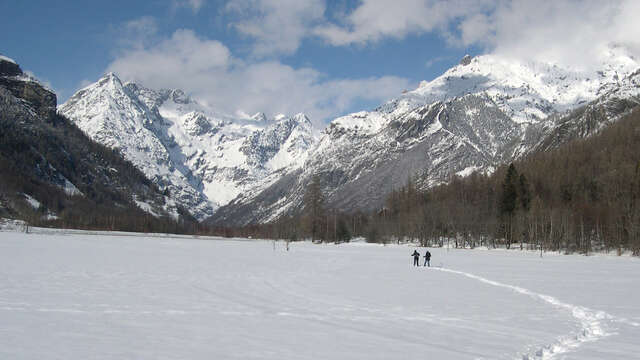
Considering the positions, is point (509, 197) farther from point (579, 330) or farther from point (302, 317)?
point (302, 317)

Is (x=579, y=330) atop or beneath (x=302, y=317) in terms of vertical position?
atop

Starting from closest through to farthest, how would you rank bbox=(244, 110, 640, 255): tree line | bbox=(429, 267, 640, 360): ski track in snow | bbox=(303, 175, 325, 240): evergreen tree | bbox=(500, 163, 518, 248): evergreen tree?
bbox=(429, 267, 640, 360): ski track in snow → bbox=(244, 110, 640, 255): tree line → bbox=(500, 163, 518, 248): evergreen tree → bbox=(303, 175, 325, 240): evergreen tree

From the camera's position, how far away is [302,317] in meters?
23.0

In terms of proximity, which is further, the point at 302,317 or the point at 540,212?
the point at 540,212

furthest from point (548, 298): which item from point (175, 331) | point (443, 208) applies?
point (443, 208)

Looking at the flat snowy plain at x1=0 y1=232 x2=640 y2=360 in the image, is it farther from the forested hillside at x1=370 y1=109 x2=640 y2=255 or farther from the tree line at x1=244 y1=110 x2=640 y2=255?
the tree line at x1=244 y1=110 x2=640 y2=255

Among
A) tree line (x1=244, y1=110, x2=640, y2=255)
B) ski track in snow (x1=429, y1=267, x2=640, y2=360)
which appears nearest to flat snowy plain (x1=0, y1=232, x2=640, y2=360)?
ski track in snow (x1=429, y1=267, x2=640, y2=360)

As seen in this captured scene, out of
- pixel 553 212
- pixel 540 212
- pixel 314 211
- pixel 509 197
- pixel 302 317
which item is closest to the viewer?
pixel 302 317

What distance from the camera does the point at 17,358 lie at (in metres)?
13.6

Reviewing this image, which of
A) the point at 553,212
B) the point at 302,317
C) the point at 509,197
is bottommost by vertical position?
the point at 302,317

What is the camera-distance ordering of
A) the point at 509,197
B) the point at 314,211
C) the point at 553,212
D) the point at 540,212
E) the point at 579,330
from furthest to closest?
the point at 314,211 < the point at 509,197 < the point at 540,212 < the point at 553,212 < the point at 579,330

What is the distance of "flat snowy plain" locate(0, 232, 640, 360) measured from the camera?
16297 millimetres

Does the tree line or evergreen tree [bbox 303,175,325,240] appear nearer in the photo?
the tree line

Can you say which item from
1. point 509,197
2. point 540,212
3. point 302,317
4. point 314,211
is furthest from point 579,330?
point 314,211
